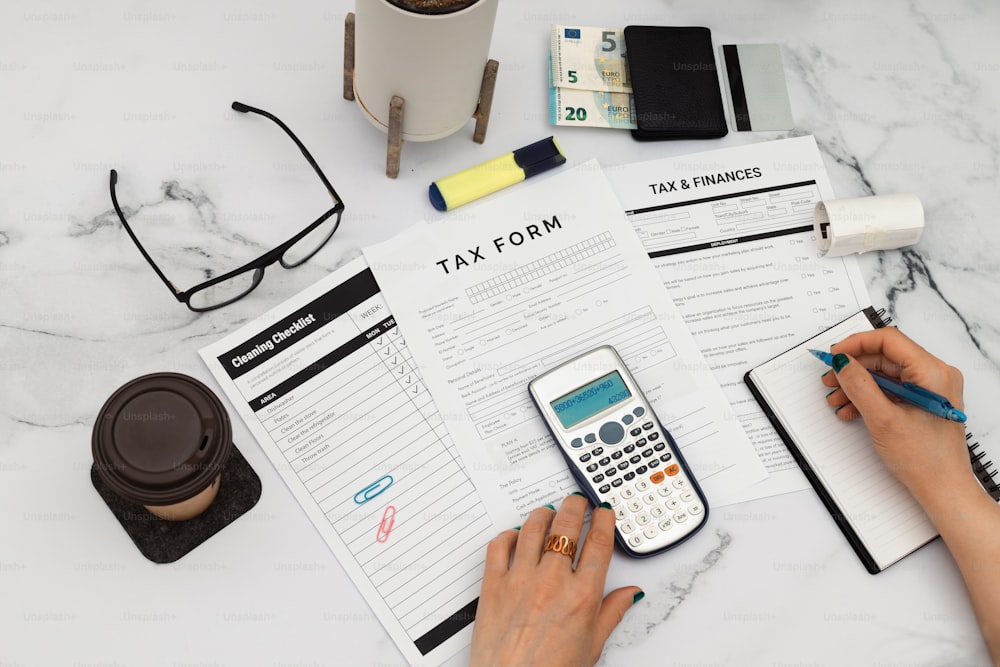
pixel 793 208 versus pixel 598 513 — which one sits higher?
pixel 793 208

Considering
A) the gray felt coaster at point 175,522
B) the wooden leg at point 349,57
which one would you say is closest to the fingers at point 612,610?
the gray felt coaster at point 175,522

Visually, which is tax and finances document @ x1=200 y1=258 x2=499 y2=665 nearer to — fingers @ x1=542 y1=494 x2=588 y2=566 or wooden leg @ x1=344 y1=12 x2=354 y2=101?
fingers @ x1=542 y1=494 x2=588 y2=566

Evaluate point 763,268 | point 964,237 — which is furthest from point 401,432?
point 964,237

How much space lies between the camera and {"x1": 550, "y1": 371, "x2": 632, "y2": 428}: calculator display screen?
0.69 metres

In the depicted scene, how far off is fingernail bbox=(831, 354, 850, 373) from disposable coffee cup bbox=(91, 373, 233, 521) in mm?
508

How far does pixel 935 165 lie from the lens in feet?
2.69

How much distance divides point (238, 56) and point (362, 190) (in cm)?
19

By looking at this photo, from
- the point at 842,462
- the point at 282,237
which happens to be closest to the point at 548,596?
the point at 842,462

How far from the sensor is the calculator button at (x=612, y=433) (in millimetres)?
689

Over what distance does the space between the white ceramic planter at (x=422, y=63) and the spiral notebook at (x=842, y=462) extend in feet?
1.20

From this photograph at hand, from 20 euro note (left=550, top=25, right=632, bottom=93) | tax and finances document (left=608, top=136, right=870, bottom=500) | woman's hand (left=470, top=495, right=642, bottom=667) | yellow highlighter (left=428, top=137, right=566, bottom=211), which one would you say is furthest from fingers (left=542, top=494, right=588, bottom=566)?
20 euro note (left=550, top=25, right=632, bottom=93)

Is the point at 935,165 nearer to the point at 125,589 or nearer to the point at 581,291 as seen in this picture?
the point at 581,291

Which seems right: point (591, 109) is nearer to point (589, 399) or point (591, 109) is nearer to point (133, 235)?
point (589, 399)

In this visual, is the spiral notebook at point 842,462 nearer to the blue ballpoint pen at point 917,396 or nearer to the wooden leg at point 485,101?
the blue ballpoint pen at point 917,396
